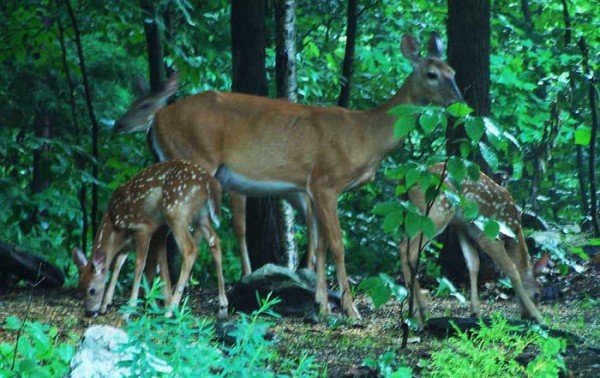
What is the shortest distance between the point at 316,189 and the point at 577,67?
5.92m

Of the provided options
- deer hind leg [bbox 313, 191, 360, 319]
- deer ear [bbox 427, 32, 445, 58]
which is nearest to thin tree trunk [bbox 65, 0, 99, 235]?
deer hind leg [bbox 313, 191, 360, 319]

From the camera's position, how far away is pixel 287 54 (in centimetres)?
1108

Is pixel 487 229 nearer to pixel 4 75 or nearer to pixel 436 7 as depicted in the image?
pixel 4 75

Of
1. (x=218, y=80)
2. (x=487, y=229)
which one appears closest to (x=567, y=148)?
(x=218, y=80)

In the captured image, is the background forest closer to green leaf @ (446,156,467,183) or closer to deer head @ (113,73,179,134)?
deer head @ (113,73,179,134)

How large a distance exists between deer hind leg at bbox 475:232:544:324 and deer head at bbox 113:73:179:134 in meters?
3.09

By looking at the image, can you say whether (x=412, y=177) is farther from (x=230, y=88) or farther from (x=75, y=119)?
(x=230, y=88)

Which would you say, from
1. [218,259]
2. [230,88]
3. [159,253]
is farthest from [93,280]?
[230,88]

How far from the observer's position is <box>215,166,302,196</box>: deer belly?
10.1 m

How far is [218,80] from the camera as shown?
13750 mm

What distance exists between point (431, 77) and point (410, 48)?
44 centimetres

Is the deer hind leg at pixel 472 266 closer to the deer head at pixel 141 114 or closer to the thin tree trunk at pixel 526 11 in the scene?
the deer head at pixel 141 114

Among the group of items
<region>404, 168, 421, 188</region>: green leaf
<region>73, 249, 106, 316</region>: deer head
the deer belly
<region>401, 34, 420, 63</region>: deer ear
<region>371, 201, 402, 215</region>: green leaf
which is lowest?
<region>73, 249, 106, 316</region>: deer head

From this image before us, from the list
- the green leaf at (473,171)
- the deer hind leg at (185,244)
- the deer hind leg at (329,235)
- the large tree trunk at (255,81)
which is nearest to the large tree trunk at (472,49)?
the large tree trunk at (255,81)
